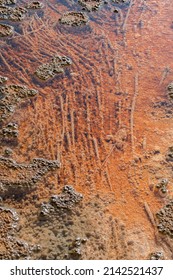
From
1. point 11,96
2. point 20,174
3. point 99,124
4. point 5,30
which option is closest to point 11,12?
point 5,30

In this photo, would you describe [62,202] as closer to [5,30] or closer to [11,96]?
[11,96]

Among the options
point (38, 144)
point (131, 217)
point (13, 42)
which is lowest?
point (131, 217)

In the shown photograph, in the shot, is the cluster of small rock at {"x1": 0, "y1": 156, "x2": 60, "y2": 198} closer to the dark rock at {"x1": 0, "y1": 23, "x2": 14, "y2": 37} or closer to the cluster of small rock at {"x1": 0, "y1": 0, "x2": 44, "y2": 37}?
the dark rock at {"x1": 0, "y1": 23, "x2": 14, "y2": 37}

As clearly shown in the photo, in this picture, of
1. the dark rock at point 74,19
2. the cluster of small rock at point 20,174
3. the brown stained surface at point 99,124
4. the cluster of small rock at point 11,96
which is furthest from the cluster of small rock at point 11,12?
the cluster of small rock at point 20,174

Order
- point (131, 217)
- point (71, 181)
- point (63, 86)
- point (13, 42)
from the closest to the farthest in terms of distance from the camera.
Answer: point (131, 217) → point (71, 181) → point (63, 86) → point (13, 42)

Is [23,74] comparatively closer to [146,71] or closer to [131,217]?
[146,71]

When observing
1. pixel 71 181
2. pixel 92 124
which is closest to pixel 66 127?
pixel 92 124

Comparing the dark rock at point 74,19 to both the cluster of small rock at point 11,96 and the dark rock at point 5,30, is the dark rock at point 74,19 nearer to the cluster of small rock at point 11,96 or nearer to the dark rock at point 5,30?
the dark rock at point 5,30

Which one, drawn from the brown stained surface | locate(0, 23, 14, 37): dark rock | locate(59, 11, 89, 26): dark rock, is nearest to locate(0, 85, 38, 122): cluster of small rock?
the brown stained surface
